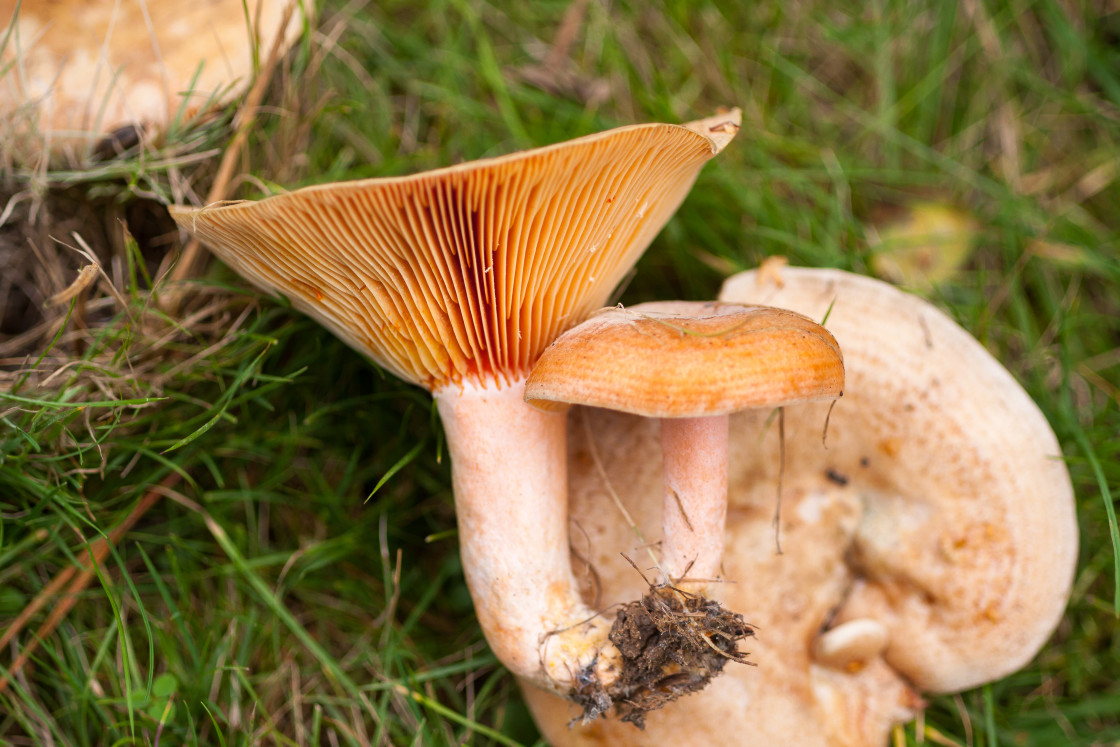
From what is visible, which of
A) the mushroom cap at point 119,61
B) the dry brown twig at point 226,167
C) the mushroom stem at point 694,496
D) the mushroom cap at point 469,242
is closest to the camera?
the mushroom cap at point 469,242

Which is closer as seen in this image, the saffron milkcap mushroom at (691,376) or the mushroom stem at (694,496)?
the saffron milkcap mushroom at (691,376)

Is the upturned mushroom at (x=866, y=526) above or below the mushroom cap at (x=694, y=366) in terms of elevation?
below

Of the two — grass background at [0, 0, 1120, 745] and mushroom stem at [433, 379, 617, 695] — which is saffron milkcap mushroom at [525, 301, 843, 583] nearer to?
mushroom stem at [433, 379, 617, 695]

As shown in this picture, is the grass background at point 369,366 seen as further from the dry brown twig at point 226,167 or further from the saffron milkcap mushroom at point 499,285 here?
the saffron milkcap mushroom at point 499,285

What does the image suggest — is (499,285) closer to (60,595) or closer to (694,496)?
(694,496)

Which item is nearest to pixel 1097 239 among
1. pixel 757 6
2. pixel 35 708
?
pixel 757 6

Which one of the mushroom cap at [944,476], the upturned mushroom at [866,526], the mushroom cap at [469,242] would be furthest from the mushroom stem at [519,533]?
the mushroom cap at [944,476]

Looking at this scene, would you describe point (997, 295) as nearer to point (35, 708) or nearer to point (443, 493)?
point (443, 493)
